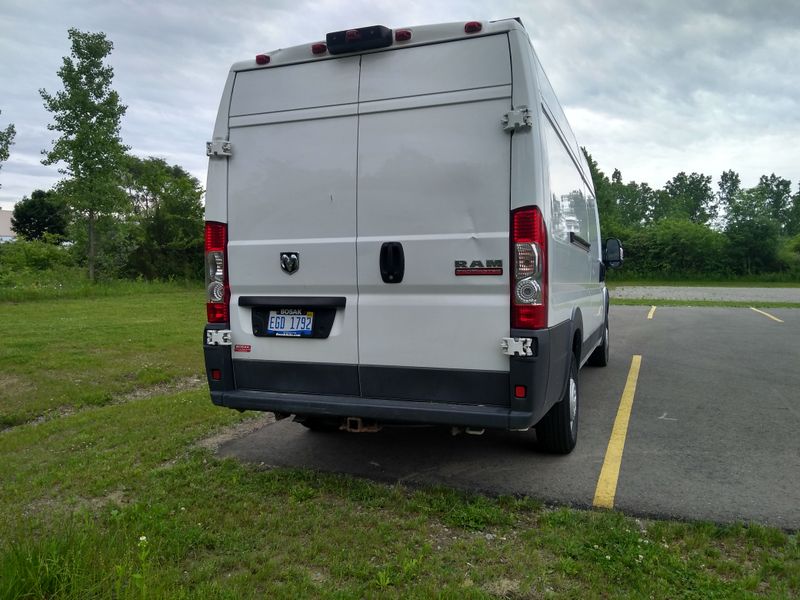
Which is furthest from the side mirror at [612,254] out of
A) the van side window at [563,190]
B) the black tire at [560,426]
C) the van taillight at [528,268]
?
the van taillight at [528,268]

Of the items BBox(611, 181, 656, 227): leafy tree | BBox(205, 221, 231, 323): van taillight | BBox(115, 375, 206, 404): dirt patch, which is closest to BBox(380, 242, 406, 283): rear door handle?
BBox(205, 221, 231, 323): van taillight

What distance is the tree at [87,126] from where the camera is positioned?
22.3 m

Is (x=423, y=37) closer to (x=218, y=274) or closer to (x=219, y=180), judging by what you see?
(x=219, y=180)

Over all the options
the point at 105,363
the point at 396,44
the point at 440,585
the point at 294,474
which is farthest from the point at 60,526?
the point at 105,363

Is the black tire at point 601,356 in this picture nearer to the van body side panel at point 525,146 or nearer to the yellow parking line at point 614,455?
the yellow parking line at point 614,455

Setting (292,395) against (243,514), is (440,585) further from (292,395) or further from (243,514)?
(292,395)

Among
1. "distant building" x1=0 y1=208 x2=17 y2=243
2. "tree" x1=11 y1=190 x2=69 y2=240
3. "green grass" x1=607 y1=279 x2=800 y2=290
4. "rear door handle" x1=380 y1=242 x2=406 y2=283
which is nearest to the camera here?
"rear door handle" x1=380 y1=242 x2=406 y2=283

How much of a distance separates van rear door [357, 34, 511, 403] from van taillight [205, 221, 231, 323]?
1043 millimetres

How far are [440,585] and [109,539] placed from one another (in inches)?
68.8

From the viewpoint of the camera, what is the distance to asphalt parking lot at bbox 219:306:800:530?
409 centimetres

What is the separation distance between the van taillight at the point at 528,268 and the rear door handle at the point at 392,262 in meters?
0.71

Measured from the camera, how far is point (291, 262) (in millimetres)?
4227

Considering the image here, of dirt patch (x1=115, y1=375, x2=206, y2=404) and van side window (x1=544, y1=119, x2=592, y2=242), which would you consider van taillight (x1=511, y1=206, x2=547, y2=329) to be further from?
dirt patch (x1=115, y1=375, x2=206, y2=404)

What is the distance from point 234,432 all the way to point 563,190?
371 cm
